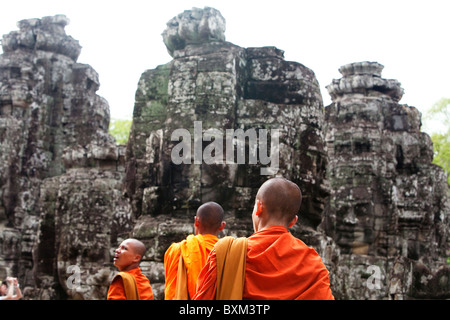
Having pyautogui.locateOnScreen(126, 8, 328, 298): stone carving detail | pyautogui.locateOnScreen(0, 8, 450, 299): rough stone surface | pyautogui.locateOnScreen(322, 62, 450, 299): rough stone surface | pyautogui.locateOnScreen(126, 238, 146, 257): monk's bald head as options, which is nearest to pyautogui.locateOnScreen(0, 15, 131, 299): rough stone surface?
pyautogui.locateOnScreen(0, 8, 450, 299): rough stone surface

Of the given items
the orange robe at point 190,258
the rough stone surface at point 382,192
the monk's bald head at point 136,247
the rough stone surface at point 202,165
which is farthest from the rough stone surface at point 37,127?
the orange robe at point 190,258

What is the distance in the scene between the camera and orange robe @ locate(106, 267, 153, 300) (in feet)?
16.0

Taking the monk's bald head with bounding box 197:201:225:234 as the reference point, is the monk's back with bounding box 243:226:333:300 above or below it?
below

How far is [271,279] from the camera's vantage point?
121 inches

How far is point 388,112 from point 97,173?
6.48 m

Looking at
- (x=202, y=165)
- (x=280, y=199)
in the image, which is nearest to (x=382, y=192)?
(x=202, y=165)

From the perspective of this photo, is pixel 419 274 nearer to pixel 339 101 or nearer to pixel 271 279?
pixel 339 101

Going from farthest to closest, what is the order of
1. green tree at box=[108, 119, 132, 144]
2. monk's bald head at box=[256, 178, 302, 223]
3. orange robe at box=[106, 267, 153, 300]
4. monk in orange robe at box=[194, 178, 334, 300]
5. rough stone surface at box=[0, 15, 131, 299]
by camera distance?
green tree at box=[108, 119, 132, 144] < rough stone surface at box=[0, 15, 131, 299] < orange robe at box=[106, 267, 153, 300] < monk's bald head at box=[256, 178, 302, 223] < monk in orange robe at box=[194, 178, 334, 300]

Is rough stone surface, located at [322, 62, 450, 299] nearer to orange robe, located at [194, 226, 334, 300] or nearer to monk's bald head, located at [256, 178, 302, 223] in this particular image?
monk's bald head, located at [256, 178, 302, 223]

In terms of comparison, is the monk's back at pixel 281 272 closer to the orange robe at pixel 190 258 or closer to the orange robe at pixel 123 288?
the orange robe at pixel 190 258

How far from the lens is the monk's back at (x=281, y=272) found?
3.07 metres
